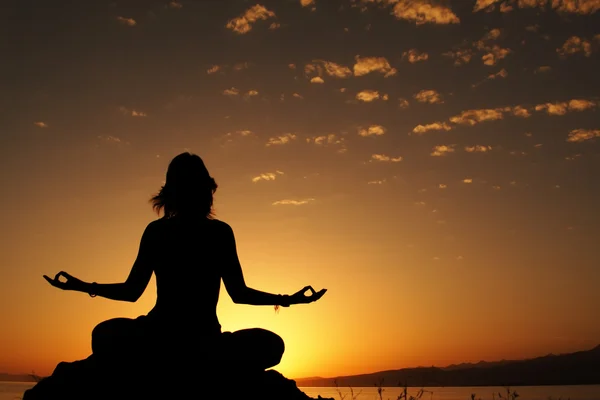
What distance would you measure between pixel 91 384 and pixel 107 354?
0.36m

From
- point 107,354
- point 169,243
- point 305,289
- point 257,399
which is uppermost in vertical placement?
point 169,243

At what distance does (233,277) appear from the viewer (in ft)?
22.4

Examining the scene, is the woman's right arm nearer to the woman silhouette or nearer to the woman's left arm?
the woman silhouette

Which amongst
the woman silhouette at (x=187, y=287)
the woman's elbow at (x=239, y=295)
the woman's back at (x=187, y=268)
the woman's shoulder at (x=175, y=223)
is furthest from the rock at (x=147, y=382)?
the woman's shoulder at (x=175, y=223)

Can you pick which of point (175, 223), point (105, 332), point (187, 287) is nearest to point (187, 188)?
point (175, 223)

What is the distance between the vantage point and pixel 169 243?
21.6 feet

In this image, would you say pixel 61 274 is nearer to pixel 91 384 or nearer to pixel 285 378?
pixel 91 384

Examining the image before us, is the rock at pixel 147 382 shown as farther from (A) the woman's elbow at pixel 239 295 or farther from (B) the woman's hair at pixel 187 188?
(B) the woman's hair at pixel 187 188

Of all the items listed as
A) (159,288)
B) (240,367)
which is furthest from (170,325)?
(240,367)

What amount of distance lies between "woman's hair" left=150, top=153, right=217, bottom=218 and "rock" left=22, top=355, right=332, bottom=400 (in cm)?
168

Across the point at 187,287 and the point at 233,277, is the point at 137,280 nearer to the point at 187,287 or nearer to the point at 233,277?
the point at 187,287

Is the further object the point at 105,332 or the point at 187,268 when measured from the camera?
the point at 187,268

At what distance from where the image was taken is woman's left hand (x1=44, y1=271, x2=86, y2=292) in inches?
223

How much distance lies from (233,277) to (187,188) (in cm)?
115
